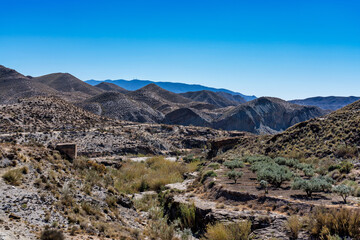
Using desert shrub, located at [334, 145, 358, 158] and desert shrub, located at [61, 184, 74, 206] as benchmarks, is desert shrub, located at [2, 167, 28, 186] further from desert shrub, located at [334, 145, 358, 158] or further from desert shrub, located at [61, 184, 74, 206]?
desert shrub, located at [334, 145, 358, 158]

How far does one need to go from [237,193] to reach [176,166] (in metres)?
13.9

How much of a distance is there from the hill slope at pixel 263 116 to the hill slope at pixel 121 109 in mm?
24791

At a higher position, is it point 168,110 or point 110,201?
point 168,110

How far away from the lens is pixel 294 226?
8797 millimetres

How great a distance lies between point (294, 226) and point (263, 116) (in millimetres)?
106589

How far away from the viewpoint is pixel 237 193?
12.7 meters

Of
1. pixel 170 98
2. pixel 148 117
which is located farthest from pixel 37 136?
pixel 170 98

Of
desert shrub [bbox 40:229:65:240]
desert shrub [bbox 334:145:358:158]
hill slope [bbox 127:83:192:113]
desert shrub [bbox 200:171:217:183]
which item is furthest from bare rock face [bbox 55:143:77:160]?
hill slope [bbox 127:83:192:113]

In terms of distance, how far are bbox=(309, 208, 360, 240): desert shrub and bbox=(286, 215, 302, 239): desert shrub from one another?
391mm

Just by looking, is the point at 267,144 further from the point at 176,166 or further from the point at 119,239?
the point at 119,239

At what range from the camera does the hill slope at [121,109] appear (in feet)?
287

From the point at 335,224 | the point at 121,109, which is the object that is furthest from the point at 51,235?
the point at 121,109

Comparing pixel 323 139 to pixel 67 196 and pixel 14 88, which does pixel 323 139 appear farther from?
pixel 14 88

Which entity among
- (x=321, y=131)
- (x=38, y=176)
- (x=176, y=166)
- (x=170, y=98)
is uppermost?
(x=170, y=98)
